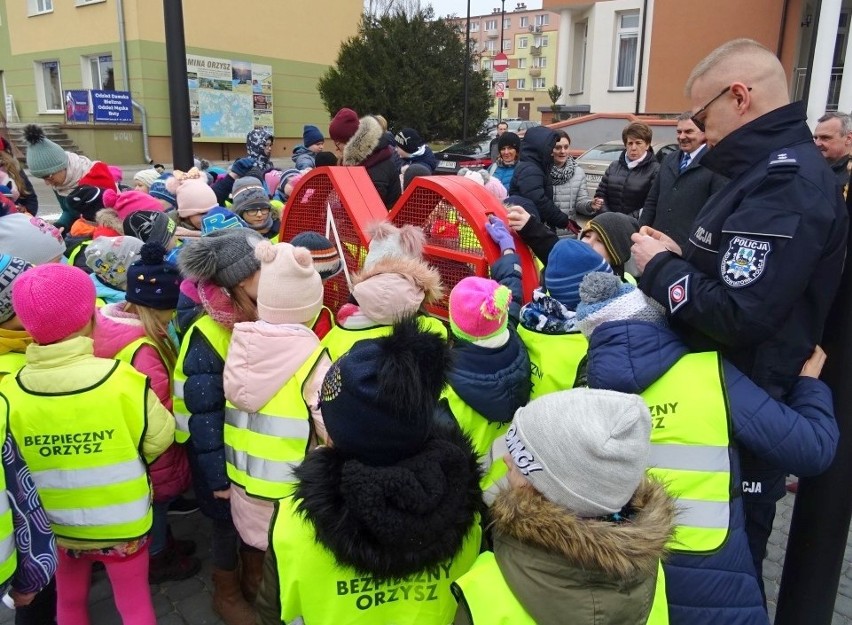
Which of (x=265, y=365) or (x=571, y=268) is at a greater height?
(x=571, y=268)

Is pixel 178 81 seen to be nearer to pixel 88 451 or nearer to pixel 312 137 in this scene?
pixel 312 137

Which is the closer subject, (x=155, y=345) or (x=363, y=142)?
(x=155, y=345)

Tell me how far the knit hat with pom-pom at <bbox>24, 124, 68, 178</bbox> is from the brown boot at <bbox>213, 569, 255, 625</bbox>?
3.52 m

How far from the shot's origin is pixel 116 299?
11.4ft

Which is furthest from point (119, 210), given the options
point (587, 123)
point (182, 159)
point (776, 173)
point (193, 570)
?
point (587, 123)

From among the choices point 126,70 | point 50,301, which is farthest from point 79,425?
point 126,70

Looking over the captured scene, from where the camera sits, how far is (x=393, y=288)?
2.59m

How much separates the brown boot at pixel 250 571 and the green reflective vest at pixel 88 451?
1.88 ft

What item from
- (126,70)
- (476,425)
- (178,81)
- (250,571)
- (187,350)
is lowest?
(250,571)

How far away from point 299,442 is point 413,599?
1000 mm

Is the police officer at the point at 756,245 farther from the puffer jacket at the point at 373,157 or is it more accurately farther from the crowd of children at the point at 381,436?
the puffer jacket at the point at 373,157

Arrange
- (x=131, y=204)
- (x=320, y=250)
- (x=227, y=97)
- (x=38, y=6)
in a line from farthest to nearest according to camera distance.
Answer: (x=38, y=6), (x=227, y=97), (x=131, y=204), (x=320, y=250)

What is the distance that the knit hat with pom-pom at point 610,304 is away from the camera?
197 cm

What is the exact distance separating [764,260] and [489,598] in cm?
117
